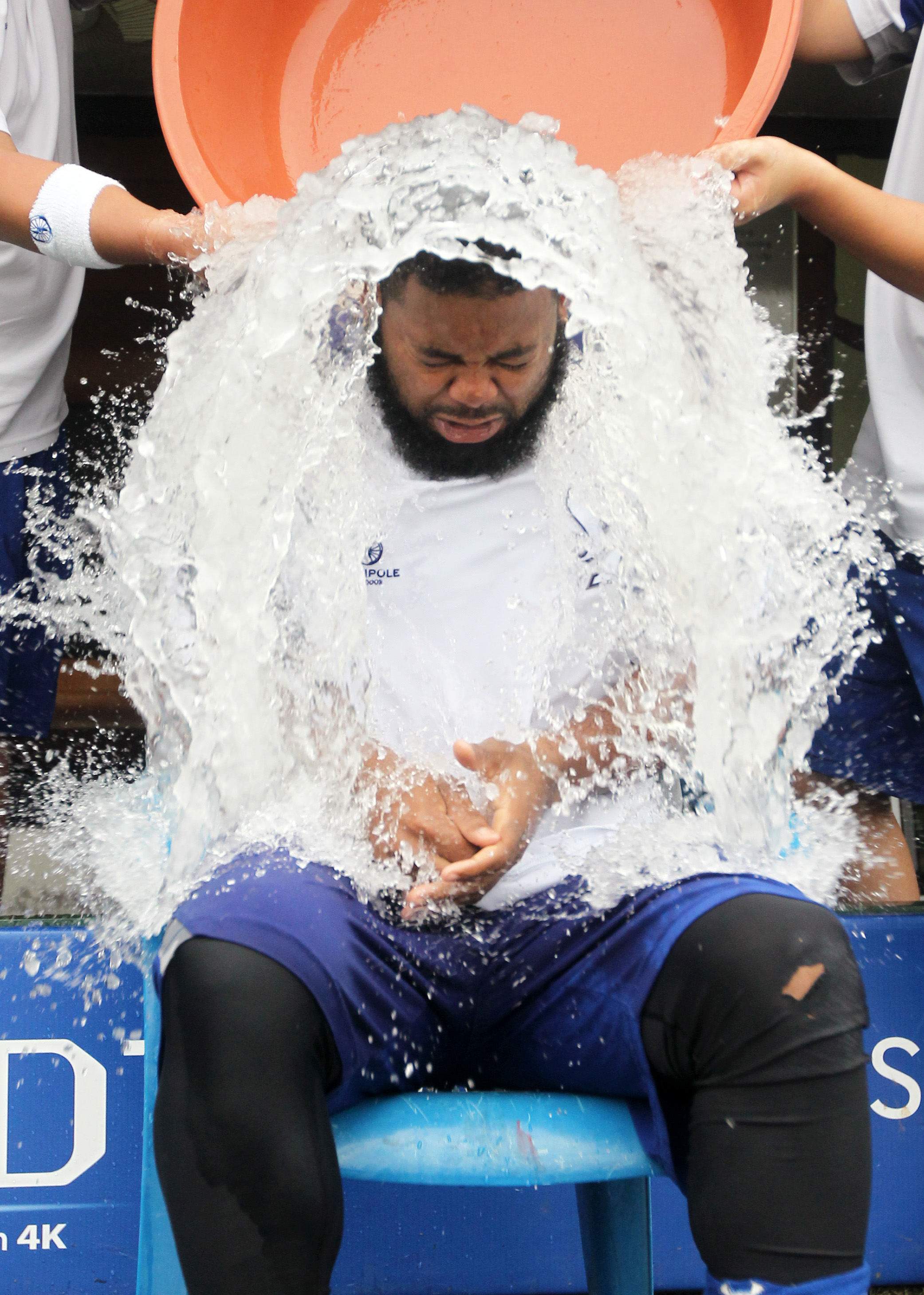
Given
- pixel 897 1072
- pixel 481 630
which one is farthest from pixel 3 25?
pixel 897 1072

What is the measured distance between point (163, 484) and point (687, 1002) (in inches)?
26.5

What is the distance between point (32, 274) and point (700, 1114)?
1.42 meters

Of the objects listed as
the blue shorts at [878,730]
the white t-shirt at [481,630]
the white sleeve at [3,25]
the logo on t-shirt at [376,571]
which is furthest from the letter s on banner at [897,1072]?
the white sleeve at [3,25]

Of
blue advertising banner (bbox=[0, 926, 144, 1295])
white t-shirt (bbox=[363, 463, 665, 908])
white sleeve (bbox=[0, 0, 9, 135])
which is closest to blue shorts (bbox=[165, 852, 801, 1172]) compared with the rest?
white t-shirt (bbox=[363, 463, 665, 908])

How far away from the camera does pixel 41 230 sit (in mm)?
1249

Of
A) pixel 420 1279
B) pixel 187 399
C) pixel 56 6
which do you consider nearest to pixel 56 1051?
pixel 420 1279

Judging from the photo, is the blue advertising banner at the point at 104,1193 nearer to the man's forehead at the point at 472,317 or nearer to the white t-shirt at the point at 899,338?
the white t-shirt at the point at 899,338

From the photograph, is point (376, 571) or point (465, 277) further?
point (376, 571)

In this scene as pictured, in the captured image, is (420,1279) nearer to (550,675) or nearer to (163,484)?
(550,675)

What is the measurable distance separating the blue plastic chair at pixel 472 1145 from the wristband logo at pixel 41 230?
93 cm

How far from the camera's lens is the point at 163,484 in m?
1.11

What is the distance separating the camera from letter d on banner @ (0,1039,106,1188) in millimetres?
1299

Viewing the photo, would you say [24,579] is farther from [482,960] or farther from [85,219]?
[482,960]

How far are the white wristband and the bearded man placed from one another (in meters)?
0.33
